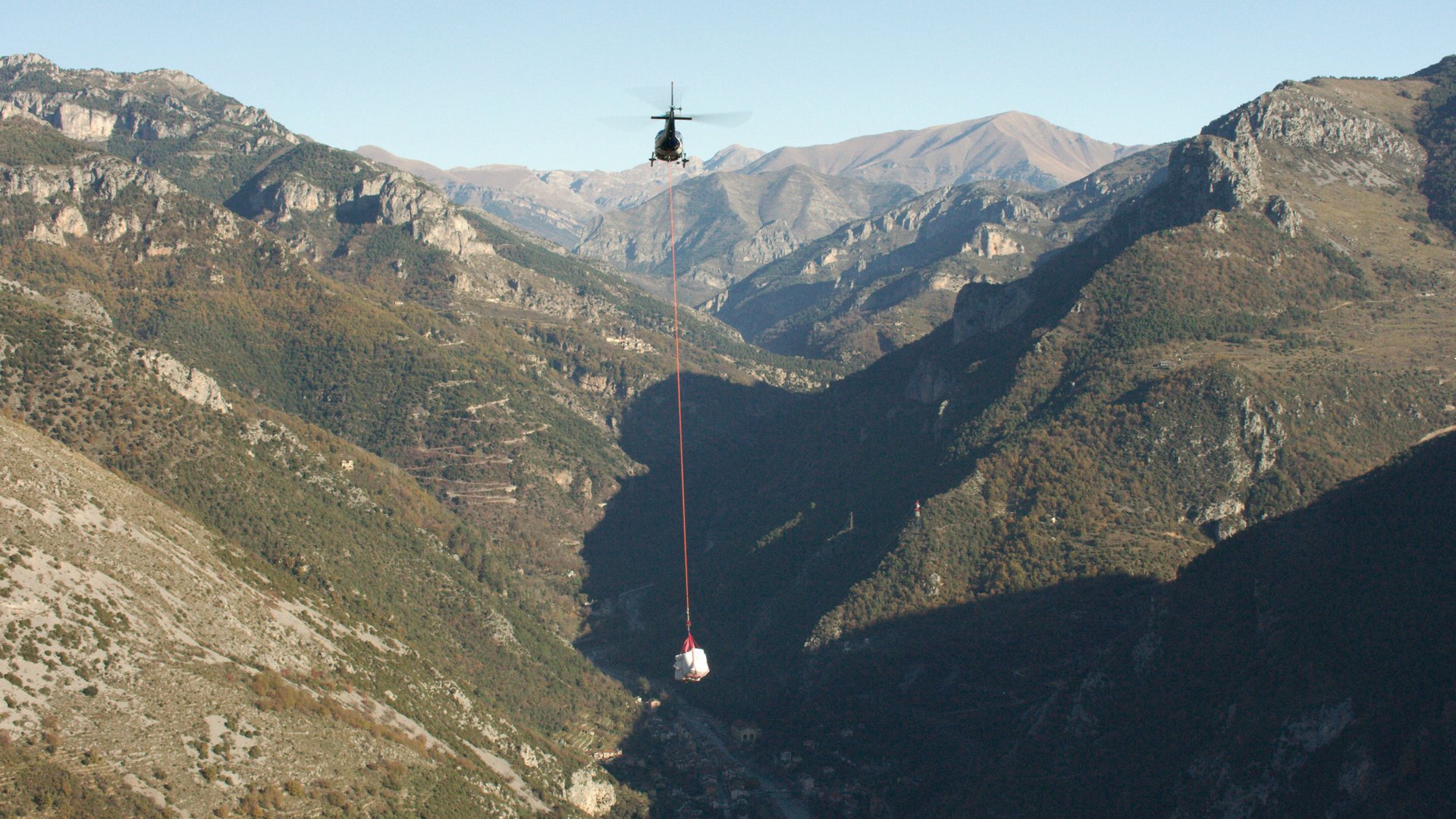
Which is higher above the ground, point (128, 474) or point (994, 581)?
point (128, 474)

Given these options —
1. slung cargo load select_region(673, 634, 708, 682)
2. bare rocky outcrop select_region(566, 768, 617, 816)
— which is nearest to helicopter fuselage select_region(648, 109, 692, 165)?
slung cargo load select_region(673, 634, 708, 682)

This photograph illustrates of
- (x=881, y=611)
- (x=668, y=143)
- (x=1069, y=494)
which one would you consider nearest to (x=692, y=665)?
Result: (x=668, y=143)

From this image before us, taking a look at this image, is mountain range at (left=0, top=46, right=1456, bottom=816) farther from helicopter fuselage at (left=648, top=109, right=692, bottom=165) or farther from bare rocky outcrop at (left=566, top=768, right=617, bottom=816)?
helicopter fuselage at (left=648, top=109, right=692, bottom=165)

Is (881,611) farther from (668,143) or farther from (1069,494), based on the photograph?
(668,143)

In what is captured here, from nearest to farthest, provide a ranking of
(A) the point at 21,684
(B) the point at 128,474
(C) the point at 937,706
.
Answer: (A) the point at 21,684, (B) the point at 128,474, (C) the point at 937,706

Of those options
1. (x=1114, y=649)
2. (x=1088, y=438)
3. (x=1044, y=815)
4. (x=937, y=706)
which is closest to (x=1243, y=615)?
(x=1114, y=649)

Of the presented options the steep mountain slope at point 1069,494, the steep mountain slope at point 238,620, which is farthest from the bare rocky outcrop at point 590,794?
the steep mountain slope at point 1069,494

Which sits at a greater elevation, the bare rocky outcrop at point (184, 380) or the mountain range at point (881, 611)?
the bare rocky outcrop at point (184, 380)

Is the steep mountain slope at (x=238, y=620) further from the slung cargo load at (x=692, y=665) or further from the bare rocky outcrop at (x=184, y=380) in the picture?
the slung cargo load at (x=692, y=665)

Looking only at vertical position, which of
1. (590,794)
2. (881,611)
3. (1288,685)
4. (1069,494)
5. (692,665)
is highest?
(1069,494)

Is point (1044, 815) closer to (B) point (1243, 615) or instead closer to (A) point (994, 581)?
(B) point (1243, 615)

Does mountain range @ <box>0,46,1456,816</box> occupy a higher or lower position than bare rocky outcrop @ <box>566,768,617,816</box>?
higher
